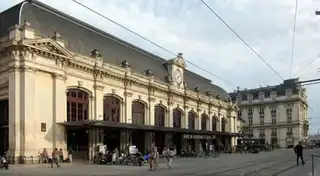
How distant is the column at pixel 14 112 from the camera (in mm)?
38084

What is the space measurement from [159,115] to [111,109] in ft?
41.0

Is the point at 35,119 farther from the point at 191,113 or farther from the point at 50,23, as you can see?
the point at 191,113

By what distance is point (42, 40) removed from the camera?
130 feet

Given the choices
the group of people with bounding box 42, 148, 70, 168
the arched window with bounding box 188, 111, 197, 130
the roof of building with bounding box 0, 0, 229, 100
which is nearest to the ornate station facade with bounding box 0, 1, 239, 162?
the roof of building with bounding box 0, 0, 229, 100

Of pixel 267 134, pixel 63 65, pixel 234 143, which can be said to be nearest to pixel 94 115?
pixel 63 65

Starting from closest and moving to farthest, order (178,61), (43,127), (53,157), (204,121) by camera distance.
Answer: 1. (53,157)
2. (43,127)
3. (178,61)
4. (204,121)

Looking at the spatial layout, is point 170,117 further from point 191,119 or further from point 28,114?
point 28,114

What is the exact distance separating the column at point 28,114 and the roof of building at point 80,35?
16.7ft

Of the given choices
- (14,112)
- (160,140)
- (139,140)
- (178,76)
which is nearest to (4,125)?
(14,112)

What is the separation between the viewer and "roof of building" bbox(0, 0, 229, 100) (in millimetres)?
42656

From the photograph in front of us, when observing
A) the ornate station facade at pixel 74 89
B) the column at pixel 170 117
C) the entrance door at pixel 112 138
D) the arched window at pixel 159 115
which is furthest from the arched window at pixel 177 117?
the entrance door at pixel 112 138

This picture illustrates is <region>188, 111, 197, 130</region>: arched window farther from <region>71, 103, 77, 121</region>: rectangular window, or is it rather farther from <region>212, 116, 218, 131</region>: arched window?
<region>71, 103, 77, 121</region>: rectangular window

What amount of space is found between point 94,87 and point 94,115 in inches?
116

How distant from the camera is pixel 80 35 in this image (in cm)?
4884
